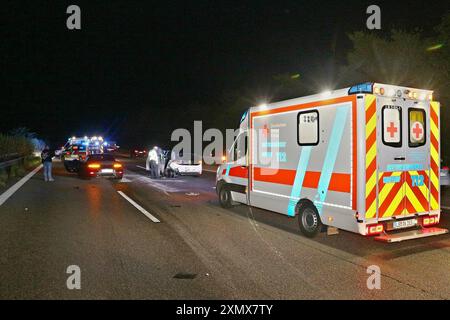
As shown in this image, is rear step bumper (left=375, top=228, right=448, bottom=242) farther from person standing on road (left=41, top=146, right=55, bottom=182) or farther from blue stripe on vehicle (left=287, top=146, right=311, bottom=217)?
person standing on road (left=41, top=146, right=55, bottom=182)

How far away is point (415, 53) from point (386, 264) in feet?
63.4

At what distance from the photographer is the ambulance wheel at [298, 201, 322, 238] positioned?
328 inches

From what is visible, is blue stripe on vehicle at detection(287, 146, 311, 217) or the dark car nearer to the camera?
blue stripe on vehicle at detection(287, 146, 311, 217)

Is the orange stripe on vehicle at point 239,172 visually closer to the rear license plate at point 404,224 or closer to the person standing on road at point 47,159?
the rear license plate at point 404,224

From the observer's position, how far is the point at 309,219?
8.55 metres

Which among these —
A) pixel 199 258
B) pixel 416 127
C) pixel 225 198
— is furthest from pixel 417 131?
pixel 225 198

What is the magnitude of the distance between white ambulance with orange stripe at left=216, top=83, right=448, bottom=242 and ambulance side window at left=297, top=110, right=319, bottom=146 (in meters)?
0.02

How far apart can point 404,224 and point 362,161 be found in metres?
1.49

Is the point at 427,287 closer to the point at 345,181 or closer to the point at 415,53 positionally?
the point at 345,181

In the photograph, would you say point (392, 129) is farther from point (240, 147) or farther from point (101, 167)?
point (101, 167)

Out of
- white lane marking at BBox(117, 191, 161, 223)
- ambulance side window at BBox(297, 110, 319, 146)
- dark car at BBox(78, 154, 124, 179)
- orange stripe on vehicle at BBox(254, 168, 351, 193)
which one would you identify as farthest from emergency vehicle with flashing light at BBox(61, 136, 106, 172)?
ambulance side window at BBox(297, 110, 319, 146)

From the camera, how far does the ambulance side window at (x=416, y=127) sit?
7.90 m

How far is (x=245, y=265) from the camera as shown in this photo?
6574mm
